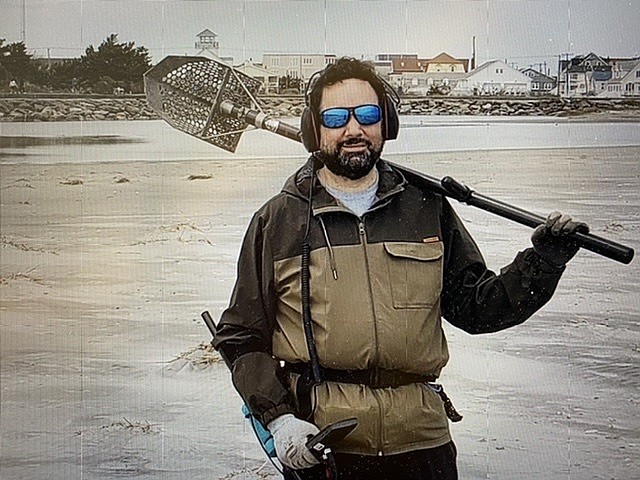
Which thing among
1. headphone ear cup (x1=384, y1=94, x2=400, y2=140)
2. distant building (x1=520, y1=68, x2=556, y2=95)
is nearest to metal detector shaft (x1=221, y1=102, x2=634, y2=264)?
headphone ear cup (x1=384, y1=94, x2=400, y2=140)

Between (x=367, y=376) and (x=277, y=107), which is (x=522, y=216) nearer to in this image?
(x=367, y=376)

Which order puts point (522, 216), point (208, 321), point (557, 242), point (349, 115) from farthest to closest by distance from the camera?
1. point (208, 321)
2. point (522, 216)
3. point (349, 115)
4. point (557, 242)

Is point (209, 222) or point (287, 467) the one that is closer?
point (287, 467)

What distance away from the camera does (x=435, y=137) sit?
2.45m

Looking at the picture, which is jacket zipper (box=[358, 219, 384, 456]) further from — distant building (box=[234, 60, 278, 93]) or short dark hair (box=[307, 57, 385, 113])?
distant building (box=[234, 60, 278, 93])

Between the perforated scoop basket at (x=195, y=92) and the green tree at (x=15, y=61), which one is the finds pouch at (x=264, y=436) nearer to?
the perforated scoop basket at (x=195, y=92)

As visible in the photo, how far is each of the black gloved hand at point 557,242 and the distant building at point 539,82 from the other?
0.63m

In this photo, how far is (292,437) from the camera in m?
1.97

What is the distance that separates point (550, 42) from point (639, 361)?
89 cm

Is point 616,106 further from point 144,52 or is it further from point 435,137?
point 144,52

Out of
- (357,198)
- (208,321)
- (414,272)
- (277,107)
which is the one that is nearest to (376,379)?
(414,272)

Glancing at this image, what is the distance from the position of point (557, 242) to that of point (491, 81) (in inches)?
26.4

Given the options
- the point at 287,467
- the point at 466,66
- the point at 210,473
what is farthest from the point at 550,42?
the point at 210,473

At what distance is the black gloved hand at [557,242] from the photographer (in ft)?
6.43
